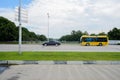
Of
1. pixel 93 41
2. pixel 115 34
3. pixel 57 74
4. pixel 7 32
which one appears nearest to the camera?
pixel 57 74

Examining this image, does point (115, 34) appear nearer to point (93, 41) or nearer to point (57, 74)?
point (93, 41)

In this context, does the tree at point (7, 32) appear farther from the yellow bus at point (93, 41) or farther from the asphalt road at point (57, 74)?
the asphalt road at point (57, 74)

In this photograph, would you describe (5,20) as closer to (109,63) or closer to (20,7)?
(20,7)

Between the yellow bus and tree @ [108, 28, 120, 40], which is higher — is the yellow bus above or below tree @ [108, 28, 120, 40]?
below

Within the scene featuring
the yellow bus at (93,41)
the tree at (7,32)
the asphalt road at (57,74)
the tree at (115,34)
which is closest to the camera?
the asphalt road at (57,74)

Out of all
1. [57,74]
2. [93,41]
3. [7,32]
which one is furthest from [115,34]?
[57,74]

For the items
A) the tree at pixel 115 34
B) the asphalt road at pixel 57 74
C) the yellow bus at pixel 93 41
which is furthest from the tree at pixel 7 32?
the asphalt road at pixel 57 74

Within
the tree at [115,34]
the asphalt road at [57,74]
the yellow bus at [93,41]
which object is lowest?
the asphalt road at [57,74]

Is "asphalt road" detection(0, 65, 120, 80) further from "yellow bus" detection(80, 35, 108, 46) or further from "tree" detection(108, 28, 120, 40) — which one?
"tree" detection(108, 28, 120, 40)

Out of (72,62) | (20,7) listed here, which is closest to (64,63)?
(72,62)

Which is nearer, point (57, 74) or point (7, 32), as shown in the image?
point (57, 74)

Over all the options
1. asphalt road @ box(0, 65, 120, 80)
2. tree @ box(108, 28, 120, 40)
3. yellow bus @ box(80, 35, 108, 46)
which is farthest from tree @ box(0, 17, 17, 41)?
asphalt road @ box(0, 65, 120, 80)

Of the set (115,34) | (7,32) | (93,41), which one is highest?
(7,32)

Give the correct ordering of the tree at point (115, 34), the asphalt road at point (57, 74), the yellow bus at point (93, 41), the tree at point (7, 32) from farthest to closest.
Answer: the tree at point (115, 34)
the tree at point (7, 32)
the yellow bus at point (93, 41)
the asphalt road at point (57, 74)
